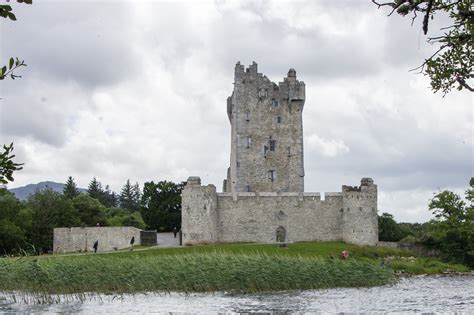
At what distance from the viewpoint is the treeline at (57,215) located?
47.6 meters

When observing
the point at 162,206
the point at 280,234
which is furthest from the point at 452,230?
the point at 162,206

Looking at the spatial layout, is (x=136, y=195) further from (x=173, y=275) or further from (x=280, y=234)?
(x=173, y=275)

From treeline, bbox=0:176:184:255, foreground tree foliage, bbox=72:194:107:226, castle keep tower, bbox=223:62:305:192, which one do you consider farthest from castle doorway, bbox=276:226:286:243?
foreground tree foliage, bbox=72:194:107:226

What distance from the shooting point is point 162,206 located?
6831cm

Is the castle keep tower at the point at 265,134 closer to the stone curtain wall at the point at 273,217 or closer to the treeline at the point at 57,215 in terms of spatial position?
the stone curtain wall at the point at 273,217

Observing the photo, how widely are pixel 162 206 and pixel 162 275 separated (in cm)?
4171

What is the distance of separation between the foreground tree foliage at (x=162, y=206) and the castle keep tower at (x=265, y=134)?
13.9 metres

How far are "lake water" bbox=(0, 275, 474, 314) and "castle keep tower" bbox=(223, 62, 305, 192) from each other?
1017 inches

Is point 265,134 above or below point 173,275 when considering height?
above

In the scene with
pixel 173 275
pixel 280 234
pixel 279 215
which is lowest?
pixel 173 275

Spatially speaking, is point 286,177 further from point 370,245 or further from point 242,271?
point 242,271

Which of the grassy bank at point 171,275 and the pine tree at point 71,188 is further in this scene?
the pine tree at point 71,188

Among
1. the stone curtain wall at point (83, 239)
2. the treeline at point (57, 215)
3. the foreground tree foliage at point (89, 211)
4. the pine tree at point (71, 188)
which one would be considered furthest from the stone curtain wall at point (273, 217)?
the pine tree at point (71, 188)

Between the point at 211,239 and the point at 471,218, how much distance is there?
53.5 ft
